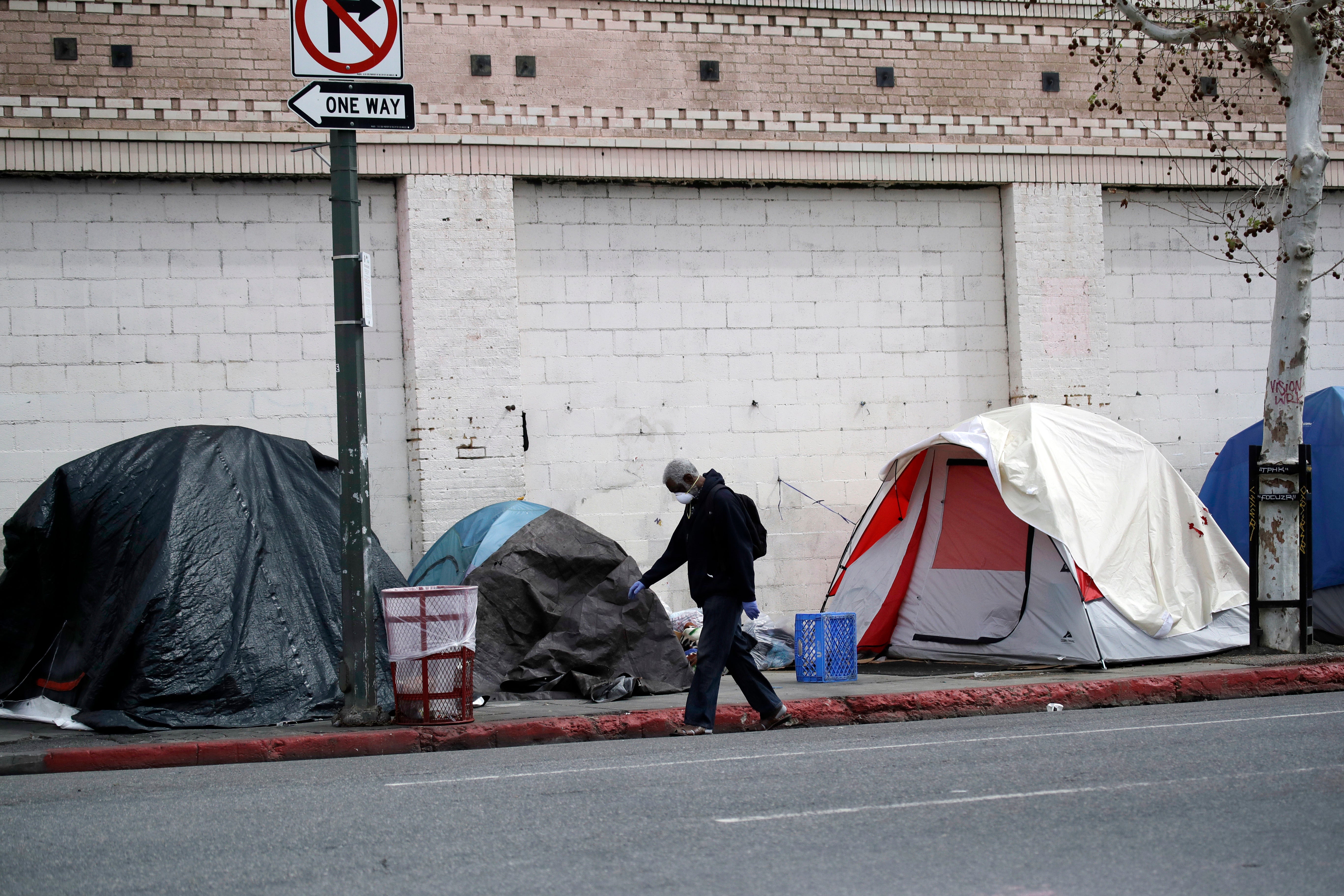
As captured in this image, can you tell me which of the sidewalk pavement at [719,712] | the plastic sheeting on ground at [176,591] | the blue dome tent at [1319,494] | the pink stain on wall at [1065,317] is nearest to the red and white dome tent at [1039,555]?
the sidewalk pavement at [719,712]

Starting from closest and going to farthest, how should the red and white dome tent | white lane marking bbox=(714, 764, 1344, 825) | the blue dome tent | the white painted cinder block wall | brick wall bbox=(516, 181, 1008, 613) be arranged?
white lane marking bbox=(714, 764, 1344, 825)
the red and white dome tent
the white painted cinder block wall
the blue dome tent
brick wall bbox=(516, 181, 1008, 613)

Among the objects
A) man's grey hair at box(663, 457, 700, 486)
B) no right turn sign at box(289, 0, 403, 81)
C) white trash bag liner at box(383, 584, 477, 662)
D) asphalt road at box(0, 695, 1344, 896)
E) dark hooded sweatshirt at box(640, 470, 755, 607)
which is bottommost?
asphalt road at box(0, 695, 1344, 896)

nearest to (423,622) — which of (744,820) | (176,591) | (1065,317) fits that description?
(176,591)

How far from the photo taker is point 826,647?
444 inches

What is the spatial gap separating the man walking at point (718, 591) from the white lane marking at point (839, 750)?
45.9 inches

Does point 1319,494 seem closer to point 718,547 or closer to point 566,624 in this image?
point 718,547

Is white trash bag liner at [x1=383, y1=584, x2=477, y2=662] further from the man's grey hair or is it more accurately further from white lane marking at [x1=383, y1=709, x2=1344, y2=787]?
white lane marking at [x1=383, y1=709, x2=1344, y2=787]

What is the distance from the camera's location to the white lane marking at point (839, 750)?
7.20 meters

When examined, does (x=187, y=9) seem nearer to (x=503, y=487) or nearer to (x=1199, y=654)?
(x=503, y=487)

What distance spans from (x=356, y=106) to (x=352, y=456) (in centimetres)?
238

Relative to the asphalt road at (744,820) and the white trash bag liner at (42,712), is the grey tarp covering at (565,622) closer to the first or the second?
the asphalt road at (744,820)

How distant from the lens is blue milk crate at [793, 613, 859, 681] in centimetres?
1124

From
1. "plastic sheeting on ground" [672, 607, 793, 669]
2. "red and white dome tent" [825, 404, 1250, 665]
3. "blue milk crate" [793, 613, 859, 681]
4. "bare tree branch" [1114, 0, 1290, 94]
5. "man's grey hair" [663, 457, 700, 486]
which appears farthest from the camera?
"plastic sheeting on ground" [672, 607, 793, 669]

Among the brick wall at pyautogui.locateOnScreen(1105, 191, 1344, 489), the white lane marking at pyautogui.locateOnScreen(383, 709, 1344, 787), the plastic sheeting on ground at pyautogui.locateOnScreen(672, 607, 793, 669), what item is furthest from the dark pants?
the brick wall at pyautogui.locateOnScreen(1105, 191, 1344, 489)
